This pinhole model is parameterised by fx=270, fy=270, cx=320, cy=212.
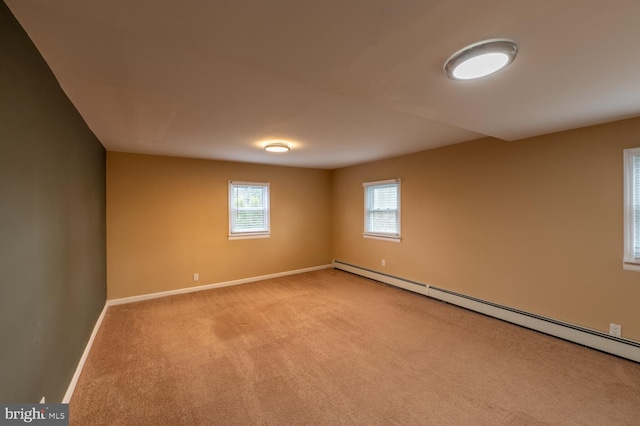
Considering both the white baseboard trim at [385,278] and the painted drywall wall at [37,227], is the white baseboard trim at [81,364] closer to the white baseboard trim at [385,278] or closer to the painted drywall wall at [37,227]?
the painted drywall wall at [37,227]

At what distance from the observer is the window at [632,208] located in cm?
259

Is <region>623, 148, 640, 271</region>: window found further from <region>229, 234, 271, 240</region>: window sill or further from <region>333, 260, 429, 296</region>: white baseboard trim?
<region>229, 234, 271, 240</region>: window sill

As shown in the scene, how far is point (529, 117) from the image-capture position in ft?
8.38

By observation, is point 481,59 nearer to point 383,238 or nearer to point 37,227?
point 37,227

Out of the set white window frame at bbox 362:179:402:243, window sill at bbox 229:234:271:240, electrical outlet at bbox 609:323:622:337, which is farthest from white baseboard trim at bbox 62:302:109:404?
electrical outlet at bbox 609:323:622:337

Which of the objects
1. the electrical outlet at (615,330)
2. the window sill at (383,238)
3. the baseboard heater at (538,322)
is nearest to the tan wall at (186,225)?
the window sill at (383,238)

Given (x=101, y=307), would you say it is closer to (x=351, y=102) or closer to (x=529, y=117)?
(x=351, y=102)

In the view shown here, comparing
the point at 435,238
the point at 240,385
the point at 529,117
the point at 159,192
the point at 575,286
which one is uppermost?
the point at 529,117

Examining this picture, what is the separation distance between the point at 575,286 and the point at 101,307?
230 inches

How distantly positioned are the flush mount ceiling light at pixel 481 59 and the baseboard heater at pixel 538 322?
9.92 ft

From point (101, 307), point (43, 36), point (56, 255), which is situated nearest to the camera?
point (43, 36)

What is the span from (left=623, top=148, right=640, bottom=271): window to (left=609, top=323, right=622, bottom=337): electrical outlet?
1.94ft

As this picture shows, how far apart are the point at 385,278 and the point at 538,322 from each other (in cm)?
237

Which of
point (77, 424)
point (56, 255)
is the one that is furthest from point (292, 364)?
point (56, 255)
